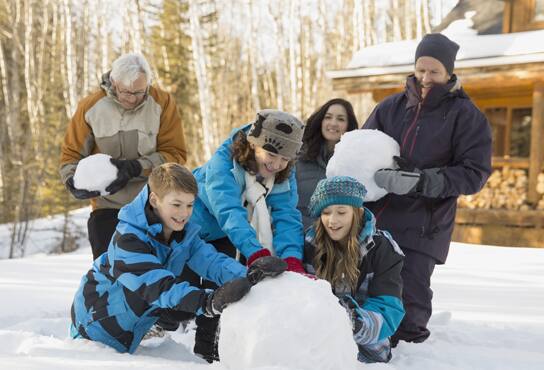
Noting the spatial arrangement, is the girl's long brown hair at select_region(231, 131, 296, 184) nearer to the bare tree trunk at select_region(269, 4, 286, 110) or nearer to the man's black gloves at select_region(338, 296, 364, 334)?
the man's black gloves at select_region(338, 296, 364, 334)

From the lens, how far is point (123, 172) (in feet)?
10.6

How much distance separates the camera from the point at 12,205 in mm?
14906

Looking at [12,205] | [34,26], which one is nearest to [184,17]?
[34,26]

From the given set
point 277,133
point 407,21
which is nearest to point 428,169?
point 277,133

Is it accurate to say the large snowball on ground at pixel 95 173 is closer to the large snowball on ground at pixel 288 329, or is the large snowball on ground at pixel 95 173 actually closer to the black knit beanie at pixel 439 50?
the large snowball on ground at pixel 288 329

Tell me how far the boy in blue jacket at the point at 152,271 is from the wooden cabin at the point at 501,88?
6.58 metres

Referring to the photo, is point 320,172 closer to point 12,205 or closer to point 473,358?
point 473,358

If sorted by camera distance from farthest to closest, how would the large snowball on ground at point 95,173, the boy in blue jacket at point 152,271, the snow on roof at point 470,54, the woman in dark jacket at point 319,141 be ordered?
the snow on roof at point 470,54, the woman in dark jacket at point 319,141, the large snowball on ground at point 95,173, the boy in blue jacket at point 152,271

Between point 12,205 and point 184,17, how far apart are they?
7860 millimetres

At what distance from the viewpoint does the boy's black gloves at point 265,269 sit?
2.24 meters

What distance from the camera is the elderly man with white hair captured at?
3285 millimetres

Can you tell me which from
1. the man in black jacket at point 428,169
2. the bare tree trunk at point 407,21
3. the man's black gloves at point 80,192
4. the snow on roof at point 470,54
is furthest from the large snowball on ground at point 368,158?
the bare tree trunk at point 407,21

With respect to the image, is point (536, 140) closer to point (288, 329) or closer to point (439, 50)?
point (439, 50)

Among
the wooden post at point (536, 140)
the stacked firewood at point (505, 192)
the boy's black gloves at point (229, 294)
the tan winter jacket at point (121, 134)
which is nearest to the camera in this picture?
the boy's black gloves at point (229, 294)
